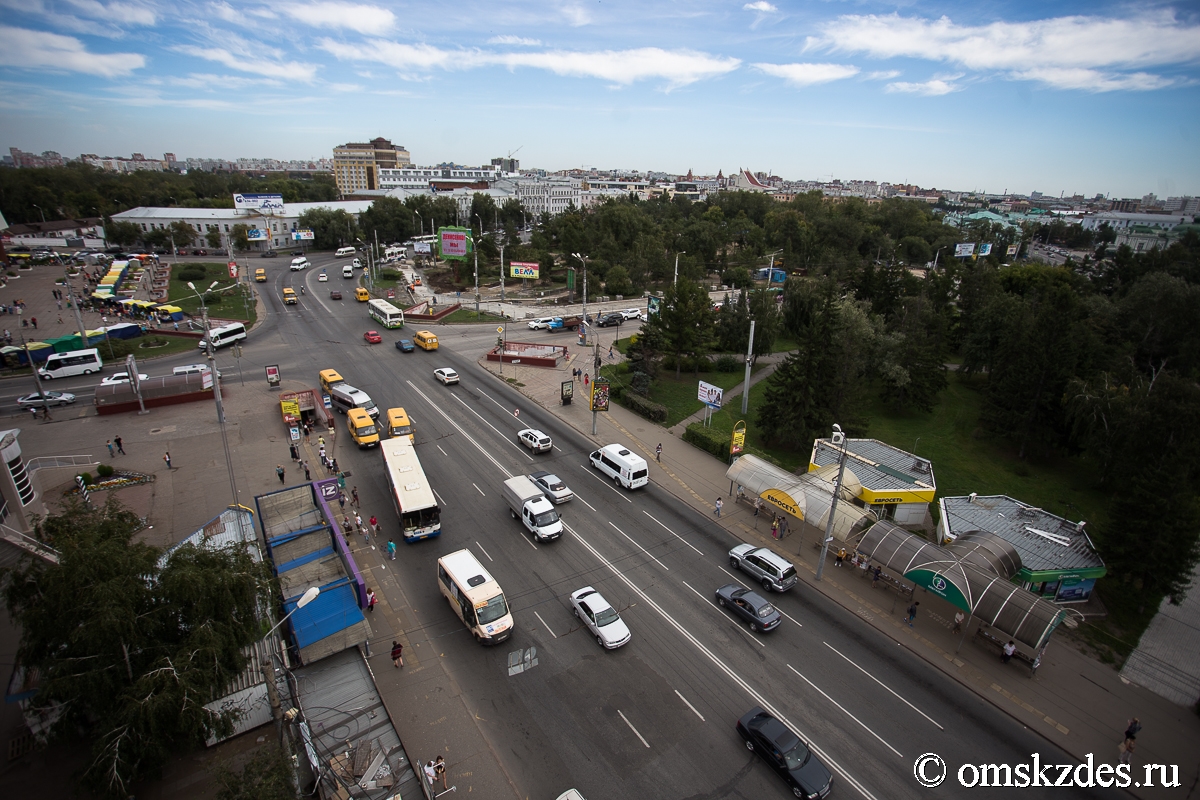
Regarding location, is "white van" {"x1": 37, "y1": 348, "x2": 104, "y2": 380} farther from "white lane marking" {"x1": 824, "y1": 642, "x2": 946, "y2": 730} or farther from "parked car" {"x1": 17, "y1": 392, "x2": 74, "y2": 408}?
"white lane marking" {"x1": 824, "y1": 642, "x2": 946, "y2": 730}

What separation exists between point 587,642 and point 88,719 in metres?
13.6

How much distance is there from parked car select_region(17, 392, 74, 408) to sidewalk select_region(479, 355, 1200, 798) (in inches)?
1692

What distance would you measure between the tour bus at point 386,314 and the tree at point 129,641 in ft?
156

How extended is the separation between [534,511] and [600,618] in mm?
6584

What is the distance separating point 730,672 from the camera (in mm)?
18047

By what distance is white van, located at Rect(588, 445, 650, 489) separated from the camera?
1135 inches

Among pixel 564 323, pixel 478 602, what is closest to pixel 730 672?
pixel 478 602

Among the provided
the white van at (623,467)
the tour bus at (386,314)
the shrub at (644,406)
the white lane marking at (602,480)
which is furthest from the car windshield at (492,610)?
the tour bus at (386,314)

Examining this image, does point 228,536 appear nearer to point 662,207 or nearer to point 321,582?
point 321,582

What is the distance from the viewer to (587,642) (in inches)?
754

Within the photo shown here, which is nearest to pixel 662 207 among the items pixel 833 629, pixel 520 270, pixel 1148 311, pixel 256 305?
pixel 520 270

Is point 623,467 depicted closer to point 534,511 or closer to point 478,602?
point 534,511

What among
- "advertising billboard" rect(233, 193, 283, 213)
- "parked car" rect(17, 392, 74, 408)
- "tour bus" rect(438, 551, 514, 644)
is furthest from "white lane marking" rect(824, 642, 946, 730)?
"advertising billboard" rect(233, 193, 283, 213)

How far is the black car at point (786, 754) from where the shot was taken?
14055mm
